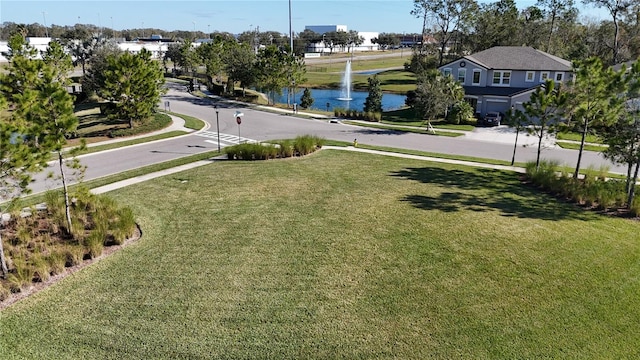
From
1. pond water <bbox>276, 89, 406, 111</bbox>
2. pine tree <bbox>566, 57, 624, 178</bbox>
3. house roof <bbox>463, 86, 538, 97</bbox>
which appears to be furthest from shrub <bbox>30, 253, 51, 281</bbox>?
pond water <bbox>276, 89, 406, 111</bbox>

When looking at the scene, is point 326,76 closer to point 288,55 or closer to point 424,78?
point 288,55

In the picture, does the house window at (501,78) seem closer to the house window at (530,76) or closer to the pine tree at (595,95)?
the house window at (530,76)

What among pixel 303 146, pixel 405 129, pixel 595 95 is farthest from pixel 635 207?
pixel 405 129

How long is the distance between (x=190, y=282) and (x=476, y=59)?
4123cm

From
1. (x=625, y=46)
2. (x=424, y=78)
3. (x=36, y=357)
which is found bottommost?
(x=36, y=357)

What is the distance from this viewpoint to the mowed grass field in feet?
28.3

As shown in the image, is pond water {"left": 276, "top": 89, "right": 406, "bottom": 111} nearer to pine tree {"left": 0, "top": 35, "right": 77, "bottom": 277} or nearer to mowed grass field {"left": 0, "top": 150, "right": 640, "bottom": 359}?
mowed grass field {"left": 0, "top": 150, "right": 640, "bottom": 359}

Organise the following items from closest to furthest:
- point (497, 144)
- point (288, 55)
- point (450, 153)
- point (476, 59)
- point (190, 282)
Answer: point (190, 282), point (450, 153), point (497, 144), point (476, 59), point (288, 55)

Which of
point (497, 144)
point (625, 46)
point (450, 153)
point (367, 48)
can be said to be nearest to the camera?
point (450, 153)

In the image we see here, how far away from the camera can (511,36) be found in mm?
61938

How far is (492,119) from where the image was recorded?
1526 inches

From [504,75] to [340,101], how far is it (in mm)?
25094

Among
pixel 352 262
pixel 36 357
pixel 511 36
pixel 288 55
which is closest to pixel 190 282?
pixel 36 357

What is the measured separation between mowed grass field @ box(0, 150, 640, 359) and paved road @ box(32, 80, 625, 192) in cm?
871
